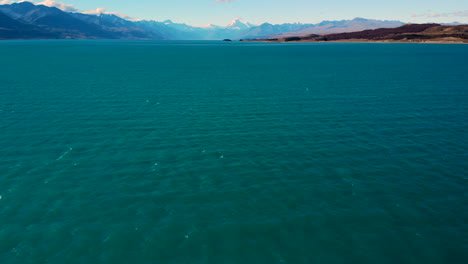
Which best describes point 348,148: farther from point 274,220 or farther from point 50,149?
point 50,149

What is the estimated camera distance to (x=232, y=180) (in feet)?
165

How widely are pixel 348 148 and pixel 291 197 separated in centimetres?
2228

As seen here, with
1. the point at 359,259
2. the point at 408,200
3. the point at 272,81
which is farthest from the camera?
the point at 272,81

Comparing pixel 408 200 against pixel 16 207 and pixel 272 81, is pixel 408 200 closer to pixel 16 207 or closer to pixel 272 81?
pixel 16 207

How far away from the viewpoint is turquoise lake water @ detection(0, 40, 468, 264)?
1412 inches

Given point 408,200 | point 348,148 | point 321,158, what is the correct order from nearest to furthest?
1. point 408,200
2. point 321,158
3. point 348,148

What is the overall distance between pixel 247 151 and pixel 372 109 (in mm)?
47320

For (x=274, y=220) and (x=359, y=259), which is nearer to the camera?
(x=359, y=259)

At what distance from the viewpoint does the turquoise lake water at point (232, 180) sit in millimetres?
35875

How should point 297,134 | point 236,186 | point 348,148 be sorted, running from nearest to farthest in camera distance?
1. point 236,186
2. point 348,148
3. point 297,134

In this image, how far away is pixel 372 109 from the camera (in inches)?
3541

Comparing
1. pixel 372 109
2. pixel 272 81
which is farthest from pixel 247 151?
pixel 272 81

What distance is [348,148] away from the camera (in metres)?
62.0

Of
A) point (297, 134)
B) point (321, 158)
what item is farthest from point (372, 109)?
point (321, 158)
